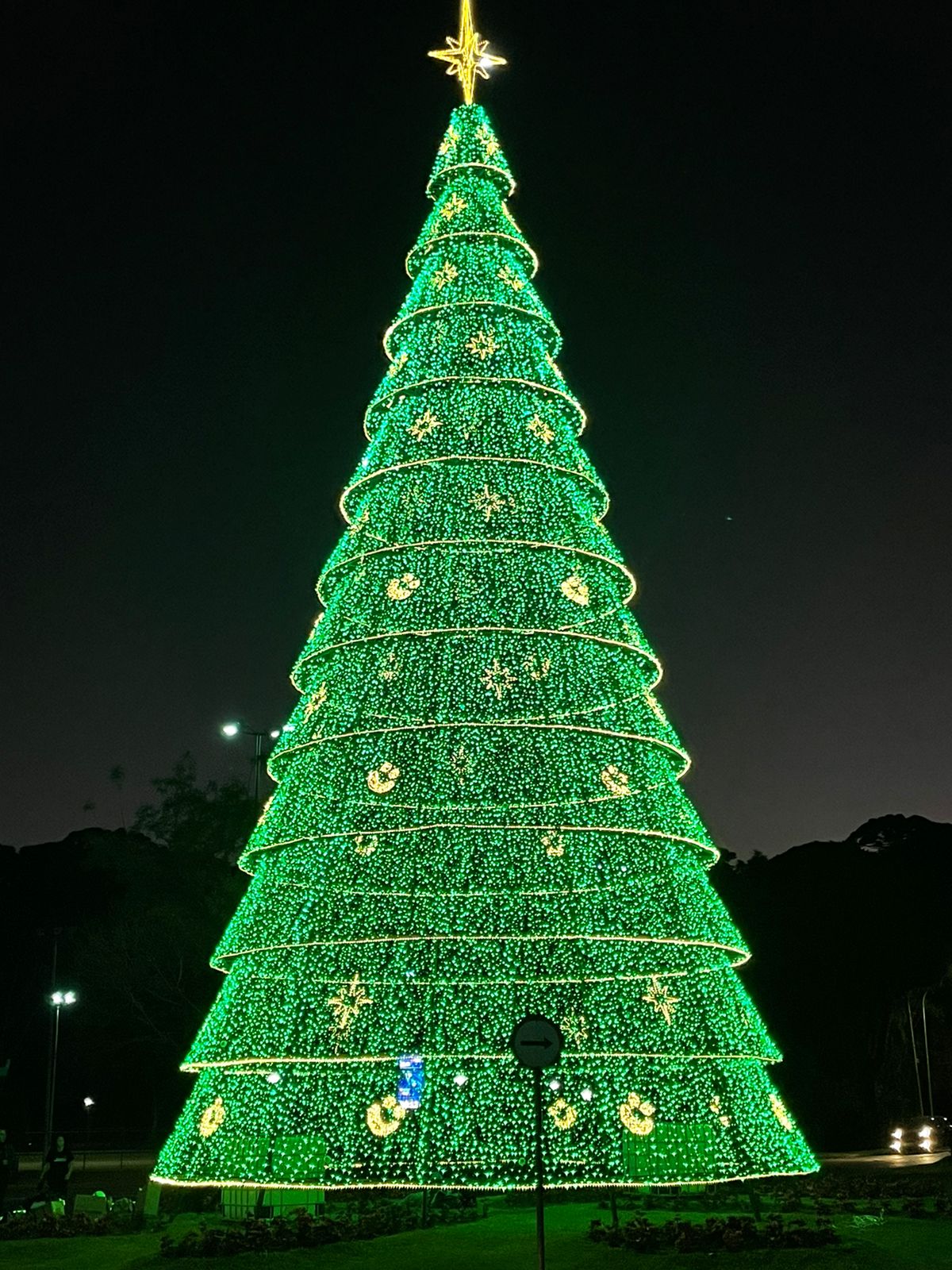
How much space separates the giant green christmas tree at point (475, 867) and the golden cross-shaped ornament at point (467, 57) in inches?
162

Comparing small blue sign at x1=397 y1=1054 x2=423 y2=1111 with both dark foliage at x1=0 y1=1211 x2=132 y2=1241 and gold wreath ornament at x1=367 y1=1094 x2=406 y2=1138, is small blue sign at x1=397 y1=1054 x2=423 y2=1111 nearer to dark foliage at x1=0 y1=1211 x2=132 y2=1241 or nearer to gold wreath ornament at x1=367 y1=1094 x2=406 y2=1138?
gold wreath ornament at x1=367 y1=1094 x2=406 y2=1138

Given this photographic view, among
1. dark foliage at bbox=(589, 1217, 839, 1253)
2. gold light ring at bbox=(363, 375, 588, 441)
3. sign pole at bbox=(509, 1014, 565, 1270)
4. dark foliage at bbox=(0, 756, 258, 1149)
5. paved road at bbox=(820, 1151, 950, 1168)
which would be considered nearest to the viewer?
sign pole at bbox=(509, 1014, 565, 1270)

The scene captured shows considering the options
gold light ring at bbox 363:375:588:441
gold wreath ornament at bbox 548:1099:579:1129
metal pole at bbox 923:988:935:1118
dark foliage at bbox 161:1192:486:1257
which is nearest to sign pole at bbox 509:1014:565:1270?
dark foliage at bbox 161:1192:486:1257

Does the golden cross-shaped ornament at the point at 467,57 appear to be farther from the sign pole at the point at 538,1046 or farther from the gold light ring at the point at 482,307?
the sign pole at the point at 538,1046

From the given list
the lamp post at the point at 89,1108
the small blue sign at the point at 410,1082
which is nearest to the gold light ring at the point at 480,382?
the small blue sign at the point at 410,1082

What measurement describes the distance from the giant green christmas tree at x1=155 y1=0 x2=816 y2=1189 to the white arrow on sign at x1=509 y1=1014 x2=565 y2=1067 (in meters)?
4.41

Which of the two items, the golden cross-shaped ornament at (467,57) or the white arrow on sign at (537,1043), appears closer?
the white arrow on sign at (537,1043)

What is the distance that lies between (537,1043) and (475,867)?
6.13 metres

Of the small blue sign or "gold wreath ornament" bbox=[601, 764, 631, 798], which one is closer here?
the small blue sign

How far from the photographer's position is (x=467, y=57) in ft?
63.9

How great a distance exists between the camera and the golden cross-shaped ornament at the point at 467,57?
19.4 m

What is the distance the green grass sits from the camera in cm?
1053

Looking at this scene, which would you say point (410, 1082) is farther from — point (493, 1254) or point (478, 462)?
point (478, 462)

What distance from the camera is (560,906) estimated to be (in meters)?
14.8
